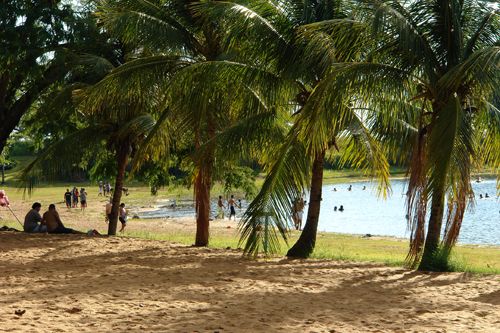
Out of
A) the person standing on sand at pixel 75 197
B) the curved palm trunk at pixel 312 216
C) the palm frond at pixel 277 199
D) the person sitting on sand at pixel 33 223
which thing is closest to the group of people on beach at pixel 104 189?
the person standing on sand at pixel 75 197

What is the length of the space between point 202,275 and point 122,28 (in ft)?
19.2

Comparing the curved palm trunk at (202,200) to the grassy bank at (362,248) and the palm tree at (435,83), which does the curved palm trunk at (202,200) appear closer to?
the grassy bank at (362,248)

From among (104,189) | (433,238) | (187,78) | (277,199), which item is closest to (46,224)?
(187,78)

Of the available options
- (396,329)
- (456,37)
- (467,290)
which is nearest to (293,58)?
(456,37)

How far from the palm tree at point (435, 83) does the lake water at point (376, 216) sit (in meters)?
10.2

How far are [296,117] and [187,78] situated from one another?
83.3 inches

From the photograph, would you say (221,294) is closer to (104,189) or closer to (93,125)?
(93,125)

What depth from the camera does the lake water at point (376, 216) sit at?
1165 inches

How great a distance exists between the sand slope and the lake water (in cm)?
1109

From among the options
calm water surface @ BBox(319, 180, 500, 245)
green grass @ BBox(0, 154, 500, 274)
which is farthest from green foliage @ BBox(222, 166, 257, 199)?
calm water surface @ BBox(319, 180, 500, 245)

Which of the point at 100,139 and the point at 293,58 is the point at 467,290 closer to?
the point at 293,58

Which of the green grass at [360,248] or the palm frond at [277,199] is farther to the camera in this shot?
the green grass at [360,248]

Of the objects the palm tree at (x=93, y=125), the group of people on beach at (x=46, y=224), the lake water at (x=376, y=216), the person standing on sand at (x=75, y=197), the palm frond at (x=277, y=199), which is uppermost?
the palm tree at (x=93, y=125)

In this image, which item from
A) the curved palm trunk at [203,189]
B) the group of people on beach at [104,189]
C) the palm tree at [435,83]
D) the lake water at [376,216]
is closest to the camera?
the palm tree at [435,83]
